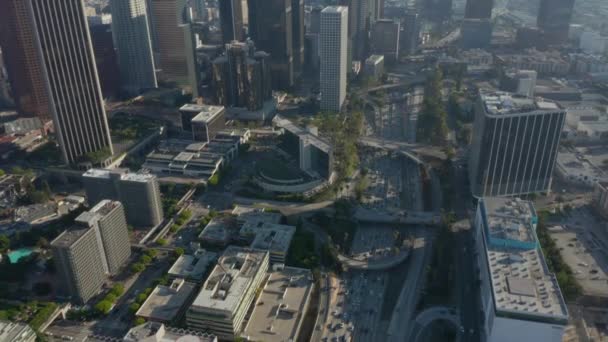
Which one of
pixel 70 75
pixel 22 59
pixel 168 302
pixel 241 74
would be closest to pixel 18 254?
pixel 168 302

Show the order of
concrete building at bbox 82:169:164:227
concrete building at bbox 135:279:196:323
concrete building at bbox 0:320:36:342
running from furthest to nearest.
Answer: concrete building at bbox 82:169:164:227 < concrete building at bbox 135:279:196:323 < concrete building at bbox 0:320:36:342

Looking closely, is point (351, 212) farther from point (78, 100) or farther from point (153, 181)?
point (78, 100)

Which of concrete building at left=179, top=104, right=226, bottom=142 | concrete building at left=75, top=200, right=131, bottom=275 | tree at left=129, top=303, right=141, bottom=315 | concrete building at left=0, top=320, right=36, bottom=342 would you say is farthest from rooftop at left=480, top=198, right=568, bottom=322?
concrete building at left=179, top=104, right=226, bottom=142

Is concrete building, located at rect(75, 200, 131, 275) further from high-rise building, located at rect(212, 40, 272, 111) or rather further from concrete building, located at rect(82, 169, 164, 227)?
high-rise building, located at rect(212, 40, 272, 111)

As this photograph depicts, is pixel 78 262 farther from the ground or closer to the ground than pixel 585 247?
farther from the ground

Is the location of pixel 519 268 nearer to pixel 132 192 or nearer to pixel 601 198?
pixel 601 198

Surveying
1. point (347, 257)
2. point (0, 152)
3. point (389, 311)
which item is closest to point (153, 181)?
point (347, 257)
